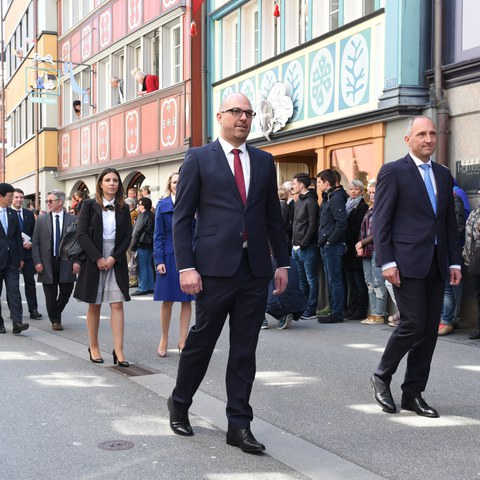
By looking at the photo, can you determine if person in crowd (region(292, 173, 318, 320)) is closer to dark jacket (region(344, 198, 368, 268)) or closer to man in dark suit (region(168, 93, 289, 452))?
dark jacket (region(344, 198, 368, 268))

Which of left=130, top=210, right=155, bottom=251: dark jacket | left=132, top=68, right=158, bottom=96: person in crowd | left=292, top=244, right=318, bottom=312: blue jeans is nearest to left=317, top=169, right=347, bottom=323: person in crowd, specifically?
left=292, top=244, right=318, bottom=312: blue jeans

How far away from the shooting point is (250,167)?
4.70 metres

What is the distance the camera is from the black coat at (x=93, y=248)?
729cm

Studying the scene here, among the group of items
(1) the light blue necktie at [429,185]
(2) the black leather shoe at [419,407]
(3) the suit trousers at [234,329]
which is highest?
(1) the light blue necktie at [429,185]

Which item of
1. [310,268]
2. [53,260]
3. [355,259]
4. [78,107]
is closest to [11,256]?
[53,260]

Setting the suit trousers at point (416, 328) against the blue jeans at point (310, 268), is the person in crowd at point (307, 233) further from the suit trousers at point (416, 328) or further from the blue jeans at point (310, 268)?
the suit trousers at point (416, 328)

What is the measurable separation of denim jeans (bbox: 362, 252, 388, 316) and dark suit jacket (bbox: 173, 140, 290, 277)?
5.65 metres

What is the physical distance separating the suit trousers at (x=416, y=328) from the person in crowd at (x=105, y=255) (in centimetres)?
274

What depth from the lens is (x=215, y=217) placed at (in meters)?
4.60

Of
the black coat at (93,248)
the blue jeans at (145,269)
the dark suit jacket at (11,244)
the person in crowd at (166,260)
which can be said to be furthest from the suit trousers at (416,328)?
the blue jeans at (145,269)

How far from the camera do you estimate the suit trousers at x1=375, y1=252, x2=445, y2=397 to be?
524 cm

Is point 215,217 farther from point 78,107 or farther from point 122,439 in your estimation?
point 78,107

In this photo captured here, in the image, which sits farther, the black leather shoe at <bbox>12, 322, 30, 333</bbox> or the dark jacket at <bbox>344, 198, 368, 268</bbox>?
the dark jacket at <bbox>344, 198, 368, 268</bbox>

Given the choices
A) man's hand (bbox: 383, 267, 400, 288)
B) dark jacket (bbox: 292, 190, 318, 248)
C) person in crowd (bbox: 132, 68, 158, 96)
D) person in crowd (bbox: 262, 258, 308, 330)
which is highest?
person in crowd (bbox: 132, 68, 158, 96)
